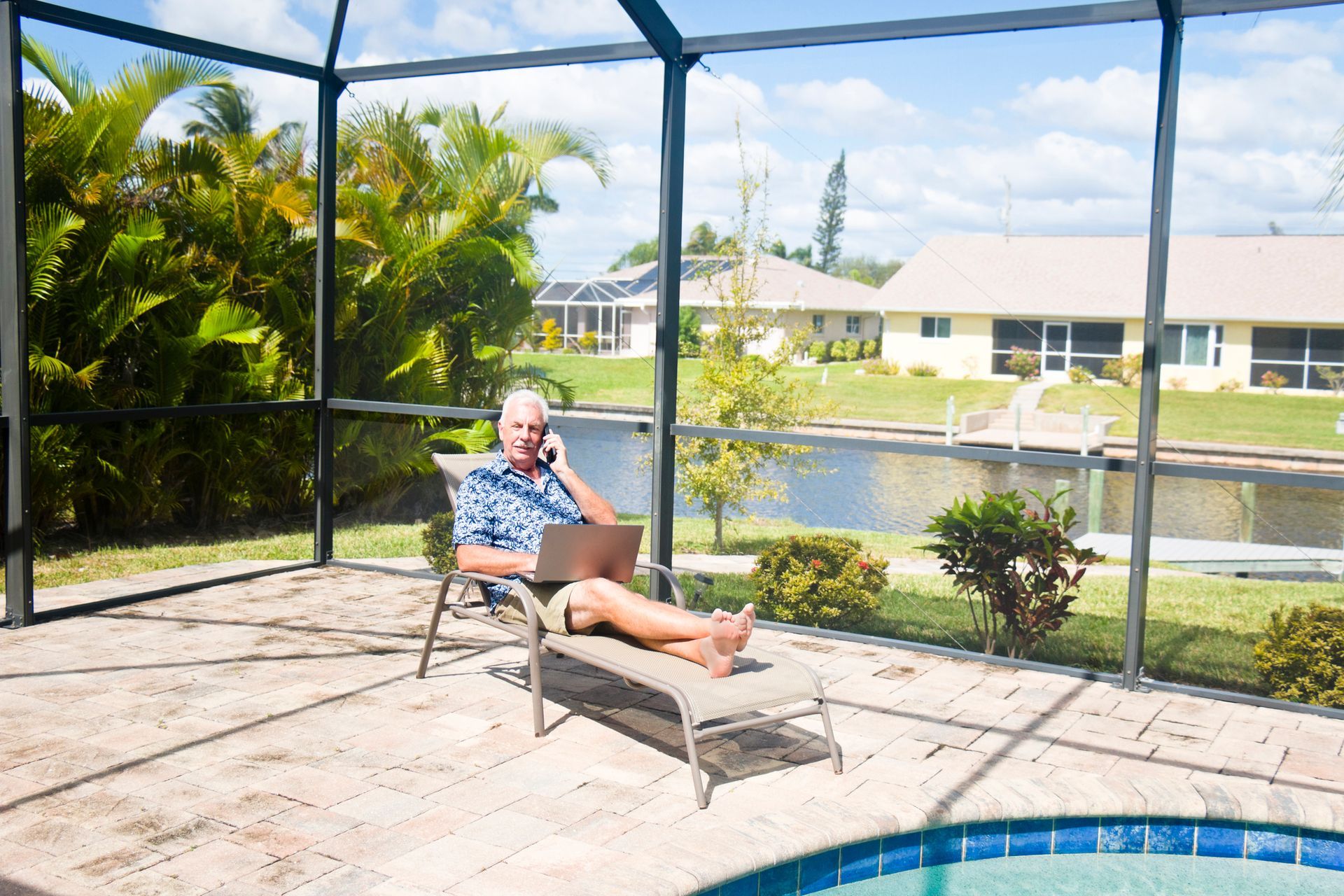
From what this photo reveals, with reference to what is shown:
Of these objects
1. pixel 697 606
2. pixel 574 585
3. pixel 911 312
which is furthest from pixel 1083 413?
pixel 574 585

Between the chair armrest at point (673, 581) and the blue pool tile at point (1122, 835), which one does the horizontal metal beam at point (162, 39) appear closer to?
the chair armrest at point (673, 581)

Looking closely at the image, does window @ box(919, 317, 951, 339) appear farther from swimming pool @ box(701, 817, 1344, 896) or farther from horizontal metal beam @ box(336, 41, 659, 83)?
swimming pool @ box(701, 817, 1344, 896)

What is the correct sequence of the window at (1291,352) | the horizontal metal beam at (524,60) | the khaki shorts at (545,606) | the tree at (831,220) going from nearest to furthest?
the khaki shorts at (545,606)
the horizontal metal beam at (524,60)
the tree at (831,220)
the window at (1291,352)

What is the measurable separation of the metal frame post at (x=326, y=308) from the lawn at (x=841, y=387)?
1.30 m

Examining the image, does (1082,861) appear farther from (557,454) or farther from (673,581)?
(557,454)

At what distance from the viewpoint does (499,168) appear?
756 centimetres

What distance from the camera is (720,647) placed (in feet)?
12.0

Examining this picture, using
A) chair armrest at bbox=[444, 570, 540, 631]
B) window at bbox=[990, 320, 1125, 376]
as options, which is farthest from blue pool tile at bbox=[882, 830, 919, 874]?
window at bbox=[990, 320, 1125, 376]

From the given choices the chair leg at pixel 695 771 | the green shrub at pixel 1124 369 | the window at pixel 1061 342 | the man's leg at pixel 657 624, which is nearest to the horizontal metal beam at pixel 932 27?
the green shrub at pixel 1124 369

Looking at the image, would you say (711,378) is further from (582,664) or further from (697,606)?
(582,664)

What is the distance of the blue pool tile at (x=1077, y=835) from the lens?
11.1 feet

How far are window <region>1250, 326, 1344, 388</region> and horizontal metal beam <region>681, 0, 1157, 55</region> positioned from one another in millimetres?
3727

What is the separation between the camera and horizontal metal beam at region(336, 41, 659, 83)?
18.4ft

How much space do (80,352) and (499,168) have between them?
9.75ft
